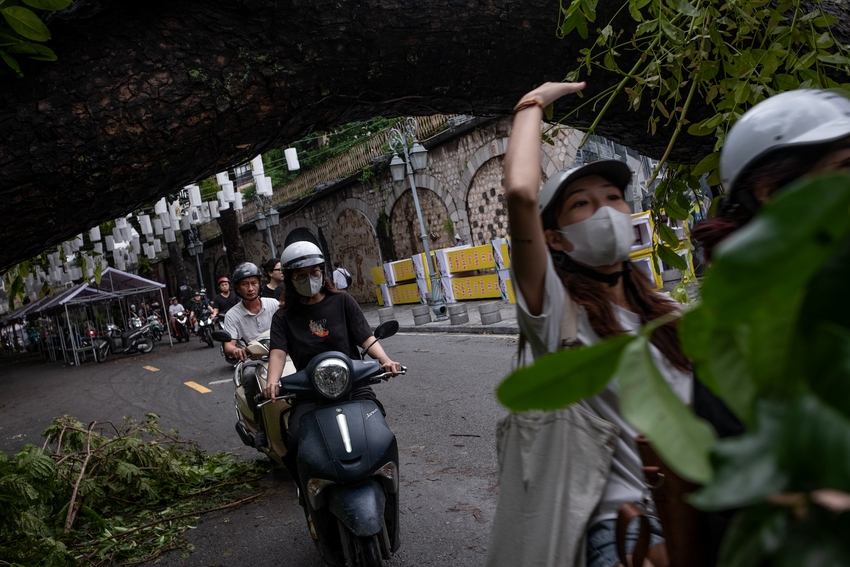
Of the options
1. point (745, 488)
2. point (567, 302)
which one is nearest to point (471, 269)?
point (567, 302)

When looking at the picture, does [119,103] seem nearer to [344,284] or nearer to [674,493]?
[674,493]

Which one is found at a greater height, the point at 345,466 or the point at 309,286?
the point at 309,286

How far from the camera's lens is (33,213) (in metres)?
2.59

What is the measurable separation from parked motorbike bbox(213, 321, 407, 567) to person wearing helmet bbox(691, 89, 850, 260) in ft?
8.39

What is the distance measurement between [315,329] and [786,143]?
3.43 meters

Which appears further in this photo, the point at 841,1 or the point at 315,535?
the point at 315,535

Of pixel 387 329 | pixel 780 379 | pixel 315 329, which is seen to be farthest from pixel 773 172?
pixel 315 329

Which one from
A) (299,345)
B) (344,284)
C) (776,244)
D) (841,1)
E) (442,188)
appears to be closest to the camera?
(776,244)

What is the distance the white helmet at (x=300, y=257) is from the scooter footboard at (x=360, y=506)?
133 cm

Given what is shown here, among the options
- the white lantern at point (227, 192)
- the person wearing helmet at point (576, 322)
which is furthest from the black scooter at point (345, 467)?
the white lantern at point (227, 192)

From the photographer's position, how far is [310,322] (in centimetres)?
462

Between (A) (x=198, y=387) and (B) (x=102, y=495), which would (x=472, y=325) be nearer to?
(A) (x=198, y=387)

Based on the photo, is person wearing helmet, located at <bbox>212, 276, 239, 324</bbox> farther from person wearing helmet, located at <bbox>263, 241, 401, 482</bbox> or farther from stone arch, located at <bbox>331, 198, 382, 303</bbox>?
stone arch, located at <bbox>331, 198, 382, 303</bbox>

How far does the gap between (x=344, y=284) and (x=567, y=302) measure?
19.2 m
